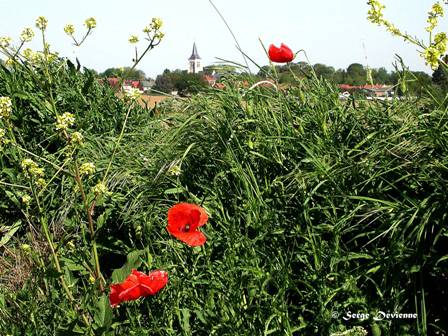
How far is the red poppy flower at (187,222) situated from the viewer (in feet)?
7.91

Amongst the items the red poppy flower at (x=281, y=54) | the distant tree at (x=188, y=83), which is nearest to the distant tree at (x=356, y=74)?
the red poppy flower at (x=281, y=54)

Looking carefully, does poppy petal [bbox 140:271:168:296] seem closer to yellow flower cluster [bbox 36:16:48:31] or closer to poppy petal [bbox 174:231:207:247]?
poppy petal [bbox 174:231:207:247]

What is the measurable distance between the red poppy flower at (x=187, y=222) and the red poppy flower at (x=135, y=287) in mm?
227

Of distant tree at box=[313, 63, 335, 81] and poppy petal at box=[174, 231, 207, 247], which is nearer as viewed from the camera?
poppy petal at box=[174, 231, 207, 247]

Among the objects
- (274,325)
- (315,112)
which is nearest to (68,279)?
(274,325)

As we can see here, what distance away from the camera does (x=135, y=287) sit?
83.7 inches

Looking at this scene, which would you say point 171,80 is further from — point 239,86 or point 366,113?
point 366,113

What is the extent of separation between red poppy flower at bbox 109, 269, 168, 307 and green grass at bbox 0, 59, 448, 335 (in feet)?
0.27

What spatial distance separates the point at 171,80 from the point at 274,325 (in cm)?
258

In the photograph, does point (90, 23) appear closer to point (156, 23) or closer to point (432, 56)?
point (156, 23)

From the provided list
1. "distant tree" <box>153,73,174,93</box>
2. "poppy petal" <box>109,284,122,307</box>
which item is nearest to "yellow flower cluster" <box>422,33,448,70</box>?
"poppy petal" <box>109,284,122,307</box>

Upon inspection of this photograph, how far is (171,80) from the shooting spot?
4648 millimetres

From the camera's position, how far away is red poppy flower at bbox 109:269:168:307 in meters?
2.13

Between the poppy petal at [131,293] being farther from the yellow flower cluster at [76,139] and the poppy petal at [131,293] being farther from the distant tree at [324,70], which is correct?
the distant tree at [324,70]
